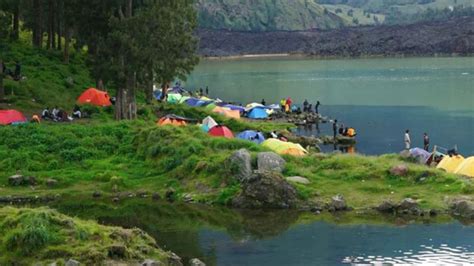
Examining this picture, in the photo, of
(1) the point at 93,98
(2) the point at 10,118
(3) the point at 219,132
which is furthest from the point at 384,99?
(2) the point at 10,118

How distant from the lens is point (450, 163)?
1815 inches

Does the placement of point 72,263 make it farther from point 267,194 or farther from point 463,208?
point 463,208

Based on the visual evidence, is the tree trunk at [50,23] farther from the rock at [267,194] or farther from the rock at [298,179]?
the rock at [267,194]

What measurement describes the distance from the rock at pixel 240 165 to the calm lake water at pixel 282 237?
11.3ft

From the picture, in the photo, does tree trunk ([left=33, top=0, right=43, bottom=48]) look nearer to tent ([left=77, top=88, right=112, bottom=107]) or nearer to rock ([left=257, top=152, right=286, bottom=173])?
tent ([left=77, top=88, right=112, bottom=107])

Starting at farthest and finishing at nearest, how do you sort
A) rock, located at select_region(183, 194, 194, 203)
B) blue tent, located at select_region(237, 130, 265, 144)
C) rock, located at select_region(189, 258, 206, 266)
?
blue tent, located at select_region(237, 130, 265, 144)
rock, located at select_region(183, 194, 194, 203)
rock, located at select_region(189, 258, 206, 266)

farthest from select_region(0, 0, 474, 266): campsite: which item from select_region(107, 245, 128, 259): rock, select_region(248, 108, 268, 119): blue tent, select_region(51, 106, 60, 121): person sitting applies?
select_region(248, 108, 268, 119): blue tent

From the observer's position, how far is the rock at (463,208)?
116ft

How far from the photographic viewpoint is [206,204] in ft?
130

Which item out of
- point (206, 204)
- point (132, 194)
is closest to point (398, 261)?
point (206, 204)

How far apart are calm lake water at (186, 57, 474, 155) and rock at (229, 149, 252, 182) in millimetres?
21906

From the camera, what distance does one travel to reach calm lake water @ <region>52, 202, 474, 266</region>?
1156 inches

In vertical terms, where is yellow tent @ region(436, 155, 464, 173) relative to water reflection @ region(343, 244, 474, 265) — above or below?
above

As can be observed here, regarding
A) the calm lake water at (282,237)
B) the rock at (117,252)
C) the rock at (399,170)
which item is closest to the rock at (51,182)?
the calm lake water at (282,237)
